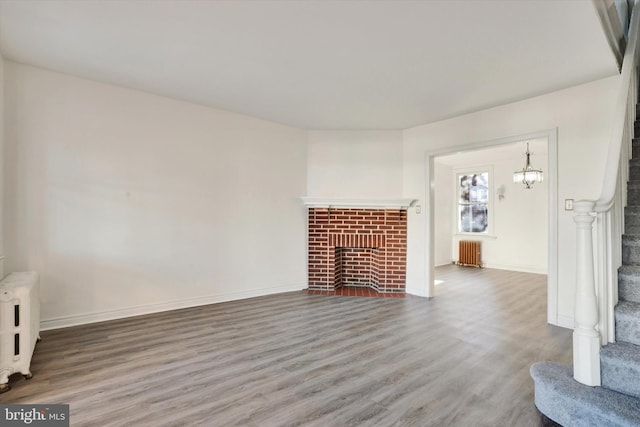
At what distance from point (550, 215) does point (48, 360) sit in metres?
5.04

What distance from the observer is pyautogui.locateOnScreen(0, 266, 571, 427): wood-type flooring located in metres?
1.86

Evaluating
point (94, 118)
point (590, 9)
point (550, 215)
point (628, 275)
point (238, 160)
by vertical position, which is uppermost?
point (590, 9)

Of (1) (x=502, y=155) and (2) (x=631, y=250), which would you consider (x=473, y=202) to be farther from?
(2) (x=631, y=250)

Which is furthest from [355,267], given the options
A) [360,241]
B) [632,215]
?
[632,215]

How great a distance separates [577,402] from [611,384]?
0.86 ft

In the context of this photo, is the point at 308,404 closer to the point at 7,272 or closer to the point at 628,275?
the point at 628,275

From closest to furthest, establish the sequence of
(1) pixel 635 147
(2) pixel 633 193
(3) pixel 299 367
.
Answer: (3) pixel 299 367, (2) pixel 633 193, (1) pixel 635 147

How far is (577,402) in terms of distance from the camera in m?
1.66

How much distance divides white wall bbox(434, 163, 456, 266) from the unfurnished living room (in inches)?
93.1

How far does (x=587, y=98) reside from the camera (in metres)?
3.28

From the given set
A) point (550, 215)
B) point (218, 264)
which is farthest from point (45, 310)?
point (550, 215)

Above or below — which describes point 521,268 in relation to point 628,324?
below

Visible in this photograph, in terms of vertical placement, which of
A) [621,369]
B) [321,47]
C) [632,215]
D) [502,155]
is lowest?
[621,369]

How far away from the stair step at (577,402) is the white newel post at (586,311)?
84 millimetres
